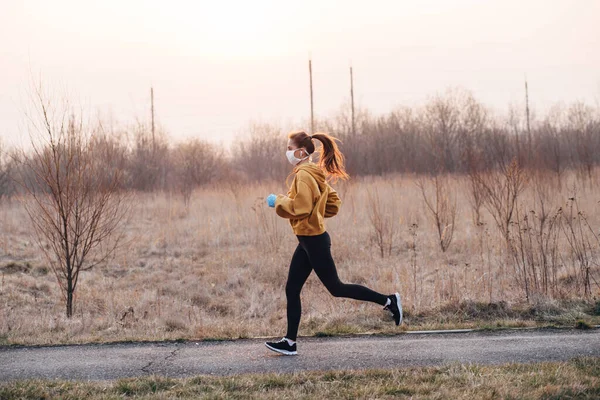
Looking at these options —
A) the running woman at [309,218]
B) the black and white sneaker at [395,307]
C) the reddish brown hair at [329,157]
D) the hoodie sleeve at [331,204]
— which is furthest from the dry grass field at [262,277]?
the reddish brown hair at [329,157]

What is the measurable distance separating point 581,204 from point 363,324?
10437mm

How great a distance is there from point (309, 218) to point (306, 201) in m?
0.21

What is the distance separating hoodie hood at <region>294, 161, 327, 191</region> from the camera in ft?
17.6

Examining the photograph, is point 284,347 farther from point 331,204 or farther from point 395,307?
point 331,204

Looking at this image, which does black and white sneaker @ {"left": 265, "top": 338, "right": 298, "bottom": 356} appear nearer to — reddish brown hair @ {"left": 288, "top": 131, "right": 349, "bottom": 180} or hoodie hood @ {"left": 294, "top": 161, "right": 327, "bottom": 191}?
hoodie hood @ {"left": 294, "top": 161, "right": 327, "bottom": 191}

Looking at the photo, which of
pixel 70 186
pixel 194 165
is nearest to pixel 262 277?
pixel 70 186

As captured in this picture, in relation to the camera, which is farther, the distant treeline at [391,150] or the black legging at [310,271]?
A: the distant treeline at [391,150]

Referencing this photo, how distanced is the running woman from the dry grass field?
1.11m

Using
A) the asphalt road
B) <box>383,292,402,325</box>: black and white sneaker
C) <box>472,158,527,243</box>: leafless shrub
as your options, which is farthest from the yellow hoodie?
<box>472,158,527,243</box>: leafless shrub

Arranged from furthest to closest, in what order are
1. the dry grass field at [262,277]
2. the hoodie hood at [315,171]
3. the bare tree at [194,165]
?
the bare tree at [194,165], the dry grass field at [262,277], the hoodie hood at [315,171]

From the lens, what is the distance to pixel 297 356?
570 cm

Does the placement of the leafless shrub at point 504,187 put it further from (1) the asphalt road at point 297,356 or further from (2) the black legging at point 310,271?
(2) the black legging at point 310,271

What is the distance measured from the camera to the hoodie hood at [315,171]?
538 centimetres

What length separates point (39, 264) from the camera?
12641mm
